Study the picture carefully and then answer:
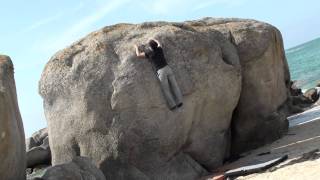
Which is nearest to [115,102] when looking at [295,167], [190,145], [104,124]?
[104,124]

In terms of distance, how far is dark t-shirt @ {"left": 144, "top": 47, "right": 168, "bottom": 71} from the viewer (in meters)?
12.7

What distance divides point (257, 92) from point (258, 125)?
79cm

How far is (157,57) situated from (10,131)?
3992 millimetres

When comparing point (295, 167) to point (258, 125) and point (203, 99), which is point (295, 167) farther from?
point (258, 125)

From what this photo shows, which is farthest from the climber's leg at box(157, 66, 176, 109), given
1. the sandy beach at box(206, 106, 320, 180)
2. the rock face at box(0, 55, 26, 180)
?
the rock face at box(0, 55, 26, 180)

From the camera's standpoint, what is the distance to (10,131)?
9.61m

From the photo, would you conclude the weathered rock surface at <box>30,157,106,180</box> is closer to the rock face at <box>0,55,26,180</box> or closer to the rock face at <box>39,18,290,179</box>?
the rock face at <box>0,55,26,180</box>

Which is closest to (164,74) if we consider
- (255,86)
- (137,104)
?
(137,104)

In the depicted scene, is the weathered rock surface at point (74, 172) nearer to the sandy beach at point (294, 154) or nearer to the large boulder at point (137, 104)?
the large boulder at point (137, 104)

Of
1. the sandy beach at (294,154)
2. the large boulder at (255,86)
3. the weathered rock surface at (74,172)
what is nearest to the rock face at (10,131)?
the weathered rock surface at (74,172)

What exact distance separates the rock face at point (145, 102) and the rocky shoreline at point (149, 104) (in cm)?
2

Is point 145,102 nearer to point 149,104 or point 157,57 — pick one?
point 149,104

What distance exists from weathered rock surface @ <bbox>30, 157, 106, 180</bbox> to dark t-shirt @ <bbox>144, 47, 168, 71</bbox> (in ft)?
8.47

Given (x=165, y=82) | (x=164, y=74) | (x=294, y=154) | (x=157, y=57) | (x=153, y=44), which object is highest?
(x=153, y=44)
